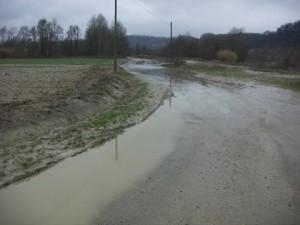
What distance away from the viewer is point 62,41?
4582 inches

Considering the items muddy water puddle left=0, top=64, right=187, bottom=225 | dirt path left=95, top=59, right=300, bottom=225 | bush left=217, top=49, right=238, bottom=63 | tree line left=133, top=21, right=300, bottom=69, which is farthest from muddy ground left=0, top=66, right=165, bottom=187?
bush left=217, top=49, right=238, bottom=63

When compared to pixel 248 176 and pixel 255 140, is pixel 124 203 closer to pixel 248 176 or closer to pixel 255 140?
pixel 248 176

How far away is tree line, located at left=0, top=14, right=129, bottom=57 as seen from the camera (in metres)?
106

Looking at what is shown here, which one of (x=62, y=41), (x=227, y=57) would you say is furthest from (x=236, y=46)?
(x=62, y=41)

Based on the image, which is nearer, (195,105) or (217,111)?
(217,111)

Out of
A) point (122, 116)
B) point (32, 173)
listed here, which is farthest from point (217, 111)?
point (32, 173)

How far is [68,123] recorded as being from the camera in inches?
474

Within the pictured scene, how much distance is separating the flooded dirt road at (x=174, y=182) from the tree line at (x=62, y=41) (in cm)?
9599

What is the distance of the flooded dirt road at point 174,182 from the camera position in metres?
5.63

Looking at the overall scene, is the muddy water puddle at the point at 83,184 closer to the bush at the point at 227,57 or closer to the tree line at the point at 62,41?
the bush at the point at 227,57

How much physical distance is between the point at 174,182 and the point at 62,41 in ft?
378

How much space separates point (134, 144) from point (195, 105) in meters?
7.65

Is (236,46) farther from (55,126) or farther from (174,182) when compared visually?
(174,182)

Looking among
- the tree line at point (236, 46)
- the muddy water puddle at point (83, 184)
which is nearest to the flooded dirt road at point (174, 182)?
the muddy water puddle at point (83, 184)
